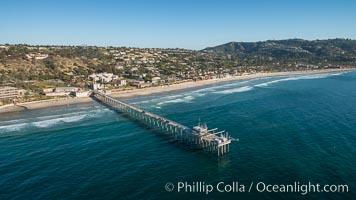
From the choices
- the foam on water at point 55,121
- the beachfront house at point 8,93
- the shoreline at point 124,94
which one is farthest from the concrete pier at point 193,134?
the beachfront house at point 8,93

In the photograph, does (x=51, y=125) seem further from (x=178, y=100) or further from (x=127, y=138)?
(x=178, y=100)

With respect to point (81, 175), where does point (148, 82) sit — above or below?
above

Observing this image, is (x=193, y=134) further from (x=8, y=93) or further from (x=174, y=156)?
(x=8, y=93)

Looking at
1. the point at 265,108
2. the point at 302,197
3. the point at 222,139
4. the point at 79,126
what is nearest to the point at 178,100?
the point at 265,108

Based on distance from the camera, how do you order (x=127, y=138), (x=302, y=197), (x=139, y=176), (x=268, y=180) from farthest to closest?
(x=127, y=138)
(x=139, y=176)
(x=268, y=180)
(x=302, y=197)

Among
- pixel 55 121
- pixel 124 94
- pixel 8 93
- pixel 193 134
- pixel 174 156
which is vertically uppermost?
pixel 8 93

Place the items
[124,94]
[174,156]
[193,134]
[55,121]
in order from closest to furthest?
[174,156] < [193,134] < [55,121] < [124,94]

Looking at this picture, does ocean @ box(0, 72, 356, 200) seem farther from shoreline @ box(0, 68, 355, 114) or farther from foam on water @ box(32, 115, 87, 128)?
shoreline @ box(0, 68, 355, 114)

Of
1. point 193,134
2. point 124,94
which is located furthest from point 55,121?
point 124,94
